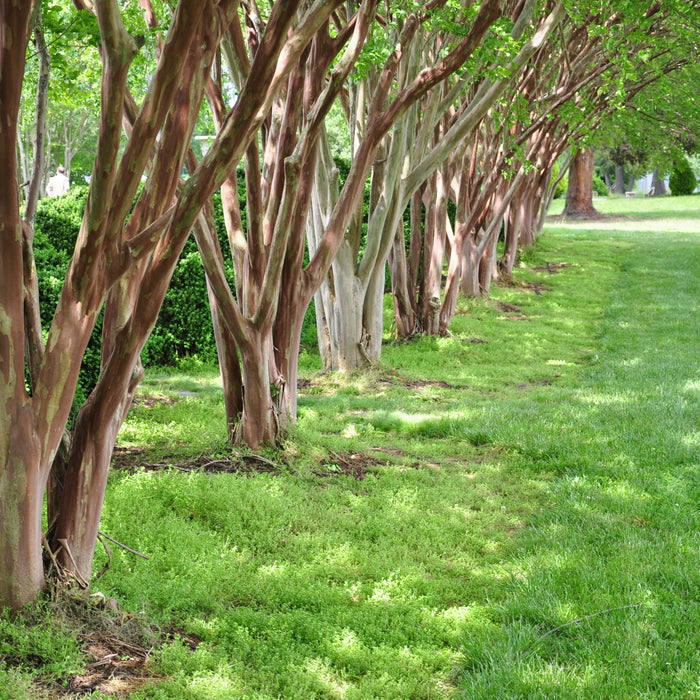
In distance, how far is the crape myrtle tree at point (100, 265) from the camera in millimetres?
2996

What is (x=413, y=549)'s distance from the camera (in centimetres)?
464

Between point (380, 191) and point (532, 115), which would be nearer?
point (380, 191)

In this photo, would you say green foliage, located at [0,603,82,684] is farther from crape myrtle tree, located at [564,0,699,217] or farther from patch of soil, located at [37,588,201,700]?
crape myrtle tree, located at [564,0,699,217]

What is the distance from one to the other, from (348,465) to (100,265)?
10.9ft

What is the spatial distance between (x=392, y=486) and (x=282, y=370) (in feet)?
5.26

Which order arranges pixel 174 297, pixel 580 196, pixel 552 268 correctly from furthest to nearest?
pixel 580 196 < pixel 552 268 < pixel 174 297

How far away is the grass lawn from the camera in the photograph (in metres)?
3.27

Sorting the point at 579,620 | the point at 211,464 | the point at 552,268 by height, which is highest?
the point at 552,268

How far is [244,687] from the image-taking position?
3.17 metres

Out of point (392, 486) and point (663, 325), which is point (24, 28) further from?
point (663, 325)

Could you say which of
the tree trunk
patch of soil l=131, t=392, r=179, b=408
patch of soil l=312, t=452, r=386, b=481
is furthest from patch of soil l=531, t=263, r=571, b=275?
the tree trunk

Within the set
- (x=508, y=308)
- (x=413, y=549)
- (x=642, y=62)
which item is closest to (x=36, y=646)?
(x=413, y=549)

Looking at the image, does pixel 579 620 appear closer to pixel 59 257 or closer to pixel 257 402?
pixel 257 402

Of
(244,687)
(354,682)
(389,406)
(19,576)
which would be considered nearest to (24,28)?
(19,576)
